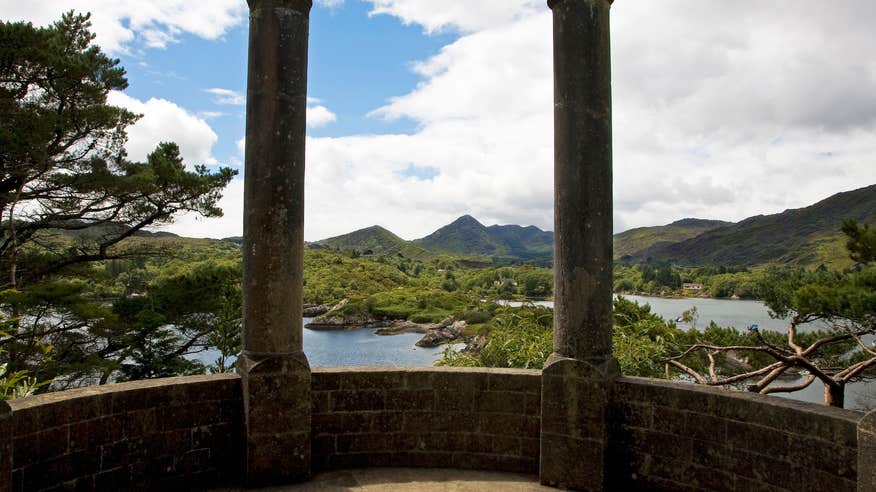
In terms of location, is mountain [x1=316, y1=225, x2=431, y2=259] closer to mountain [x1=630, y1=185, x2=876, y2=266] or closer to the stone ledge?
mountain [x1=630, y1=185, x2=876, y2=266]

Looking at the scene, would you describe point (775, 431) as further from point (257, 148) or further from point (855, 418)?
point (257, 148)

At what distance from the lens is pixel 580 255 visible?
12.2 ft

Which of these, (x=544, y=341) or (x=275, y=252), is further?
(x=544, y=341)

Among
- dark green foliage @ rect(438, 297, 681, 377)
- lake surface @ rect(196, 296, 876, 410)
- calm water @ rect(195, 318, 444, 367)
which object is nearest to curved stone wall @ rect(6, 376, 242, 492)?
dark green foliage @ rect(438, 297, 681, 377)

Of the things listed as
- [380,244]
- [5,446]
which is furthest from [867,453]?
[380,244]

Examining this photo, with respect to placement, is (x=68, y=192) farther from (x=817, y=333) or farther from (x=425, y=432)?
(x=817, y=333)

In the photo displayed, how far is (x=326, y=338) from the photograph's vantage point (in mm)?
45094

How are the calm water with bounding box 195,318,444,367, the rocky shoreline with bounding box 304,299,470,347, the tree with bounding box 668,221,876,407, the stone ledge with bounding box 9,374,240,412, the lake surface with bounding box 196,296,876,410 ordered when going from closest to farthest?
the stone ledge with bounding box 9,374,240,412 → the tree with bounding box 668,221,876,407 → the lake surface with bounding box 196,296,876,410 → the calm water with bounding box 195,318,444,367 → the rocky shoreline with bounding box 304,299,470,347

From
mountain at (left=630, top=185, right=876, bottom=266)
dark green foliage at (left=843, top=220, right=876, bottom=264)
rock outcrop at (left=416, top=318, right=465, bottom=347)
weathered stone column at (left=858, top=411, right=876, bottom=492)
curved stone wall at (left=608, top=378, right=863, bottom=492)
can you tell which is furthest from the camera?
mountain at (left=630, top=185, right=876, bottom=266)

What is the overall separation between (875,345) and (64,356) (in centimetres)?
1582

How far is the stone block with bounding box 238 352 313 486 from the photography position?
3.67 meters

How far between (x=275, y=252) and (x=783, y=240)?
96.1m

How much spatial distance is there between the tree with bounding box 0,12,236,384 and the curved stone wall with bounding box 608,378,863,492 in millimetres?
11529

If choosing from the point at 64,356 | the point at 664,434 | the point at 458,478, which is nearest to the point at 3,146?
the point at 64,356
